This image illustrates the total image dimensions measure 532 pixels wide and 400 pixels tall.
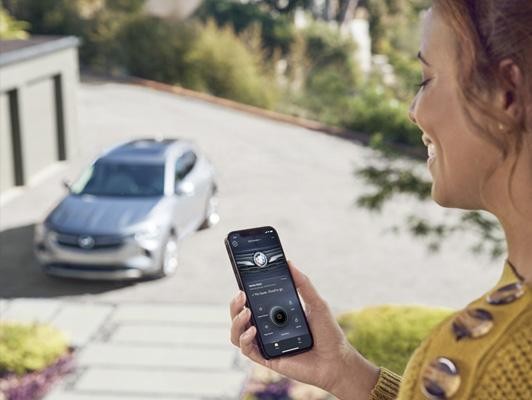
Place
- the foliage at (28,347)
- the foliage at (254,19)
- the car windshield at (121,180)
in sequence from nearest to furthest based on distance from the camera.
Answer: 1. the foliage at (28,347)
2. the car windshield at (121,180)
3. the foliage at (254,19)

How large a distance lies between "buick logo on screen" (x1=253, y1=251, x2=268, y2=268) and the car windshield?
1192cm

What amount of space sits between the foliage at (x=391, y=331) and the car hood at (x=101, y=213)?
6.14 meters

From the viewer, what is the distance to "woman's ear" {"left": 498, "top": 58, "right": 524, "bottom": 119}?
4.51 ft

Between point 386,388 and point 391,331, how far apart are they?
564 centimetres

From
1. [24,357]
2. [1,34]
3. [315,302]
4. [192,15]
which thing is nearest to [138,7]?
[192,15]

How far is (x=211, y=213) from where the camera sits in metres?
17.0

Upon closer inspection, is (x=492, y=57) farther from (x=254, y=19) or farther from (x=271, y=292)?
(x=254, y=19)

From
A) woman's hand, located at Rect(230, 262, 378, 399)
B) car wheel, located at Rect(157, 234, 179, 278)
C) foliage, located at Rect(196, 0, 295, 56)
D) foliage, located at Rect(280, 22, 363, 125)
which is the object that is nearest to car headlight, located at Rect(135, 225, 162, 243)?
car wheel, located at Rect(157, 234, 179, 278)

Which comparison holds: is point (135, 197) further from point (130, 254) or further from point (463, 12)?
point (463, 12)

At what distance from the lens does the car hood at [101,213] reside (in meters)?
13.8

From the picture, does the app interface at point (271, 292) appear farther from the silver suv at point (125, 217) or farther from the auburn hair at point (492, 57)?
the silver suv at point (125, 217)

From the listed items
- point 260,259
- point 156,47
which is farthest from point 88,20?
point 260,259

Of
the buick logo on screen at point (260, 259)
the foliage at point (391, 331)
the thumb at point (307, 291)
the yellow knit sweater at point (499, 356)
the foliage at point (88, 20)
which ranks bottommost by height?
the foliage at point (88, 20)

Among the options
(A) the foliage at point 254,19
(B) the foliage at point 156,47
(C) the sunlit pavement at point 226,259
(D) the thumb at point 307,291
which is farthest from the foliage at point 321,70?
(D) the thumb at point 307,291
